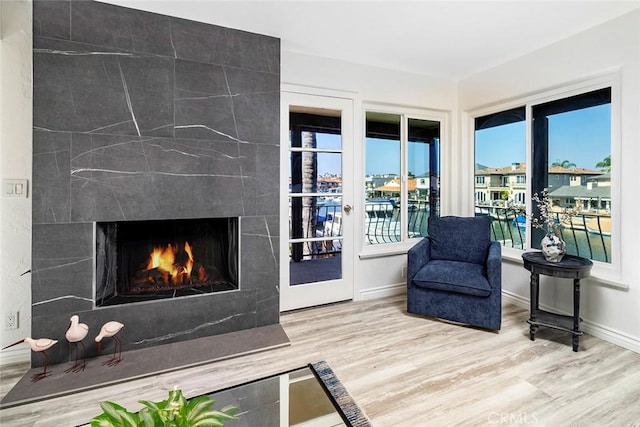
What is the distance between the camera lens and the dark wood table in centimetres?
228

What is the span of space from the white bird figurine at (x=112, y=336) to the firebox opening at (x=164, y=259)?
0.24 m

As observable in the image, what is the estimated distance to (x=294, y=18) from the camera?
238 centimetres

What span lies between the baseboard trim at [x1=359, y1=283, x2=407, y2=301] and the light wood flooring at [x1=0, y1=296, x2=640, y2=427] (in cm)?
63

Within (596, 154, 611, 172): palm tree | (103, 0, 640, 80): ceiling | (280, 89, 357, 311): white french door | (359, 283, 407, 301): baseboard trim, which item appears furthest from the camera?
(359, 283, 407, 301): baseboard trim

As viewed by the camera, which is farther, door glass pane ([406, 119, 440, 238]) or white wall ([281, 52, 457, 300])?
door glass pane ([406, 119, 440, 238])

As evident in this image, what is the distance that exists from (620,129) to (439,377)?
2.29 m

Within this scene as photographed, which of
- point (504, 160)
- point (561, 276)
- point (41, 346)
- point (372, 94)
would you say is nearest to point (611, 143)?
point (504, 160)

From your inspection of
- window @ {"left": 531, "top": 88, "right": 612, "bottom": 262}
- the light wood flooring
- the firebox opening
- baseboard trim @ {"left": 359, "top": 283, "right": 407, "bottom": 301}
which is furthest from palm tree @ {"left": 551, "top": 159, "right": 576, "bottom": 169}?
the firebox opening

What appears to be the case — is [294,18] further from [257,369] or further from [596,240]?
[596,240]

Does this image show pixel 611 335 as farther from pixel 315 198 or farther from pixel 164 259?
pixel 164 259

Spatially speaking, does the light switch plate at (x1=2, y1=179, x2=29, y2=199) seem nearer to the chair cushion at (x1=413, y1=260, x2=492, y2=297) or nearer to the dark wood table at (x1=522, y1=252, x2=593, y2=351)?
the chair cushion at (x1=413, y1=260, x2=492, y2=297)

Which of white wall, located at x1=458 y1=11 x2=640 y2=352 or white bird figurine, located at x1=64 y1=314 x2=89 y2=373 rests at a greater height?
white wall, located at x1=458 y1=11 x2=640 y2=352


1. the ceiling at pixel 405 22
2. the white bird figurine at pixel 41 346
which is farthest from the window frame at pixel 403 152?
the white bird figurine at pixel 41 346

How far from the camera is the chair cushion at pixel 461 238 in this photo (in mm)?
Result: 3029
